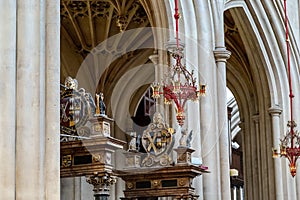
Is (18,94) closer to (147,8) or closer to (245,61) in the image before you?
(147,8)

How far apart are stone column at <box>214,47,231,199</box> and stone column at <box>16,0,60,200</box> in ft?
22.5

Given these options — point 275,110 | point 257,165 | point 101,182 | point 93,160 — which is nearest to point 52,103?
point 93,160

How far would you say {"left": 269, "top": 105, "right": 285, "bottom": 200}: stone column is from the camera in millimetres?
22062

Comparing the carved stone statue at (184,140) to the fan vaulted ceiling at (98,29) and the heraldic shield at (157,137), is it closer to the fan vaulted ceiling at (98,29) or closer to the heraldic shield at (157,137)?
the heraldic shield at (157,137)

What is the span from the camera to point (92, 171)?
12906 millimetres

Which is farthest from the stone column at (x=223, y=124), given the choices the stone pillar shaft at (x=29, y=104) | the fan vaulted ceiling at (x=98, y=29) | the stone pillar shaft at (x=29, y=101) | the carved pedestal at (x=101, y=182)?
the stone pillar shaft at (x=29, y=104)

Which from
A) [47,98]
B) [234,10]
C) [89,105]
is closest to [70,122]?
[89,105]

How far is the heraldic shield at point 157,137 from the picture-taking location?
1560 centimetres

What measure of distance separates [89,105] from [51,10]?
86.6 inches

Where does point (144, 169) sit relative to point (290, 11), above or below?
below
